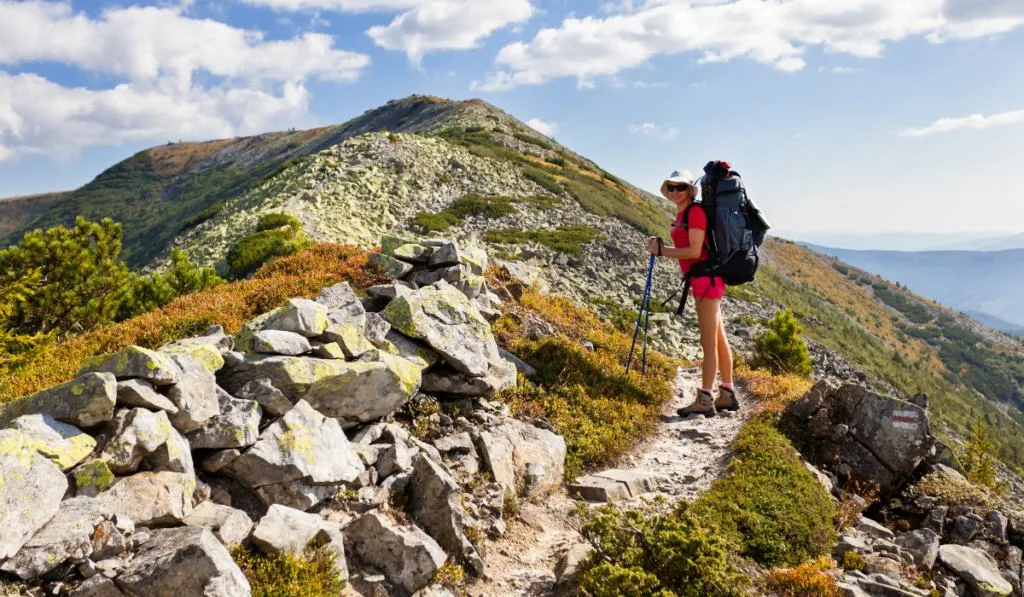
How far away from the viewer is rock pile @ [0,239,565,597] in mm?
4410

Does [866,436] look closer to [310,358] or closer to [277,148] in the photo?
[310,358]

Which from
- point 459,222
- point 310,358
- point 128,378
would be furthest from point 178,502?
point 459,222

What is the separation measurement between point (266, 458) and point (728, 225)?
26.4 feet

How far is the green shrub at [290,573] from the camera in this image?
15.7 ft

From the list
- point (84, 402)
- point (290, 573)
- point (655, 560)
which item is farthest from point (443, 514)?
point (84, 402)

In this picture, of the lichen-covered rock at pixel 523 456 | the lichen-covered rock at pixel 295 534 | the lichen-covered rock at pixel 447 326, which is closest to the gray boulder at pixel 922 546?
the lichen-covered rock at pixel 523 456

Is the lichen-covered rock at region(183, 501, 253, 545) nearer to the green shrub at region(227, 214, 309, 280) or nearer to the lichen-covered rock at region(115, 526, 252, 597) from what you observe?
the lichen-covered rock at region(115, 526, 252, 597)

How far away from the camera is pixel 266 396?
664 centimetres

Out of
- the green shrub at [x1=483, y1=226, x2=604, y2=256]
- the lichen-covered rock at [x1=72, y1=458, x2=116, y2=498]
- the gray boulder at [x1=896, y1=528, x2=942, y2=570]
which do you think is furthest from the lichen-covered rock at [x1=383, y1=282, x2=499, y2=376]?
the green shrub at [x1=483, y1=226, x2=604, y2=256]

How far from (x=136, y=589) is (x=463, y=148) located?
51570 mm

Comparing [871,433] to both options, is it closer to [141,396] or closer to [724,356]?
[724,356]

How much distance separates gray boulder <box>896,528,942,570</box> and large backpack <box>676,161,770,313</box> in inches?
171

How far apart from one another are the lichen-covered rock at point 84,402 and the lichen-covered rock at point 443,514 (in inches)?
127

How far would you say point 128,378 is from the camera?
18.6 feet
